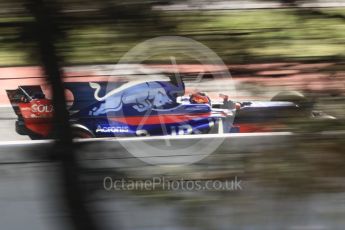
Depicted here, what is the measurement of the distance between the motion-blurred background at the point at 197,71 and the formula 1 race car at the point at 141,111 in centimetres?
4

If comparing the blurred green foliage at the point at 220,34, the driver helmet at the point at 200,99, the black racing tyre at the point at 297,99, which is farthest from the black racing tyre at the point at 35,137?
the black racing tyre at the point at 297,99

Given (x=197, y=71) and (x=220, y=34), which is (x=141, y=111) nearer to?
(x=197, y=71)

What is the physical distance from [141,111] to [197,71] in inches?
8.2

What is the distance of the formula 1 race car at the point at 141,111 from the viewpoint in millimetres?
1754

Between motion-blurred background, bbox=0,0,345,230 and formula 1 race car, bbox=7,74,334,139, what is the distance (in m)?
0.04

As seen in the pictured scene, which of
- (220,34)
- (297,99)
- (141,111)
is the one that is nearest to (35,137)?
(141,111)

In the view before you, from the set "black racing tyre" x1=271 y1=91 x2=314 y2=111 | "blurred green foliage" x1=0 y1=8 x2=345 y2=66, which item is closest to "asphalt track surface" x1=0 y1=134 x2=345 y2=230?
"black racing tyre" x1=271 y1=91 x2=314 y2=111

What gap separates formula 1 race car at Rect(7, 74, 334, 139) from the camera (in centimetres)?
175

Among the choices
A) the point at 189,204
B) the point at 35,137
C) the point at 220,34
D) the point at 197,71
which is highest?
the point at 220,34

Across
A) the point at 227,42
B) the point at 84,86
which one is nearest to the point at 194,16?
the point at 227,42

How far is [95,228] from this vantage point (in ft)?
6.38

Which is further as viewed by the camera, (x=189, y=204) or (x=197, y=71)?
(x=189, y=204)

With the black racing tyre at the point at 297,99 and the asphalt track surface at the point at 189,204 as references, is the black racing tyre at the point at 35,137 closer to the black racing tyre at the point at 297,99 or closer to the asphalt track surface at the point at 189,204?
the asphalt track surface at the point at 189,204

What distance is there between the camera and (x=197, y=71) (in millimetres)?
1783
